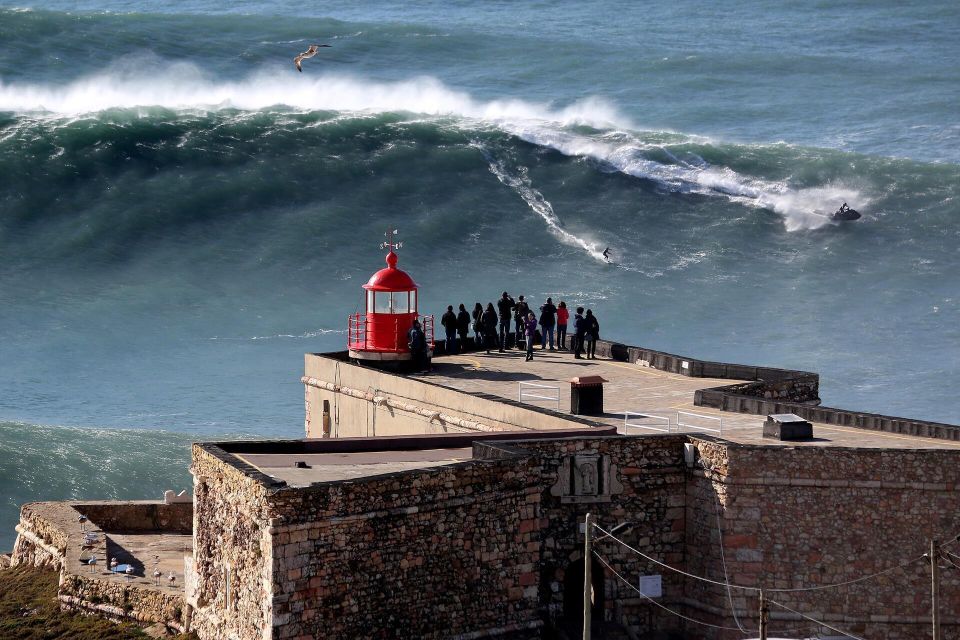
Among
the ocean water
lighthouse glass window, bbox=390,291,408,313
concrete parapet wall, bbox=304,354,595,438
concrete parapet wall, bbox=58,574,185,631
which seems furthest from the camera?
the ocean water

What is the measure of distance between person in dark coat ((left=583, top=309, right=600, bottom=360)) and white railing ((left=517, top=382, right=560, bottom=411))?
358 cm

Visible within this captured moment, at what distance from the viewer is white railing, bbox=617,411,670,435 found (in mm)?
28219

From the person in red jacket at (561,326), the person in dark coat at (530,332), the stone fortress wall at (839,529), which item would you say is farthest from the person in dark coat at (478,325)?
the stone fortress wall at (839,529)

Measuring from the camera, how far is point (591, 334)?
3597 cm

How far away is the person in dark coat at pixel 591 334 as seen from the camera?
35719mm

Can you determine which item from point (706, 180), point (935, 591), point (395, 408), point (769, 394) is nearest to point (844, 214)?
point (706, 180)

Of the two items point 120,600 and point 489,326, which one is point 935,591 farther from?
point 489,326

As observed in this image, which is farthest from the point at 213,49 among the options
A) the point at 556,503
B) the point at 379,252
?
the point at 556,503

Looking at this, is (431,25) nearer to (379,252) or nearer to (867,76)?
(867,76)

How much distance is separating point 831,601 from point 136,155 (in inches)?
1705

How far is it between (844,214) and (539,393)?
3243cm

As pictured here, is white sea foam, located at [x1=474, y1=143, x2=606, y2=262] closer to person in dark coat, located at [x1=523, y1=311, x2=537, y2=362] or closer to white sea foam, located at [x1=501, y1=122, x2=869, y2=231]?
white sea foam, located at [x1=501, y1=122, x2=869, y2=231]

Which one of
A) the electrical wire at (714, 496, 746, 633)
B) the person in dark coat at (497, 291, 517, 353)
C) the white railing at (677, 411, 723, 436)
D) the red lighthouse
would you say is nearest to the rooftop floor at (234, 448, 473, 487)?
the white railing at (677, 411, 723, 436)

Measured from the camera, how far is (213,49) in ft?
257
